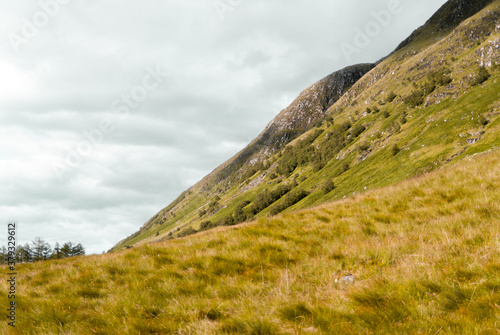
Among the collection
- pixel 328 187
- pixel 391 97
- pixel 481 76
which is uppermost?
pixel 391 97

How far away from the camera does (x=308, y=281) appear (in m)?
5.27

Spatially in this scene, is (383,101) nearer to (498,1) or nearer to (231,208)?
(498,1)

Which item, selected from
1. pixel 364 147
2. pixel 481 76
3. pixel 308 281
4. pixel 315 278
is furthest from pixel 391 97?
pixel 308 281

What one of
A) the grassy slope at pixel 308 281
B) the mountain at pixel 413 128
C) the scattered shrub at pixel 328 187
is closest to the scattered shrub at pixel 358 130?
the mountain at pixel 413 128

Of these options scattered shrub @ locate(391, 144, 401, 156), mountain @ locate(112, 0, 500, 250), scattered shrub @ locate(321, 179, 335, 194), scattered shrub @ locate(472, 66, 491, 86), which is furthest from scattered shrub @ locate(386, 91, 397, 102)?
scattered shrub @ locate(321, 179, 335, 194)

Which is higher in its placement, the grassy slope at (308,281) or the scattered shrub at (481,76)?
the scattered shrub at (481,76)

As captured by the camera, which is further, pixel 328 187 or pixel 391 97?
pixel 391 97

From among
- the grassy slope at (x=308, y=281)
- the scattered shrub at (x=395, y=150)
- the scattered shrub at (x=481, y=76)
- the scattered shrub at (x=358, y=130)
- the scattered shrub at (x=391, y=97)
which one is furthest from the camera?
the scattered shrub at (x=391, y=97)

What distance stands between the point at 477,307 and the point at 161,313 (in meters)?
5.02

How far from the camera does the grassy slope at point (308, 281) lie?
12.1 ft

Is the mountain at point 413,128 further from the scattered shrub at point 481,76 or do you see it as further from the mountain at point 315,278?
the mountain at point 315,278

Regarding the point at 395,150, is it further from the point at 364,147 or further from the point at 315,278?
the point at 315,278

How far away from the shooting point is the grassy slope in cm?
370

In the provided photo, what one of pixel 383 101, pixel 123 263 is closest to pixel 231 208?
pixel 383 101
